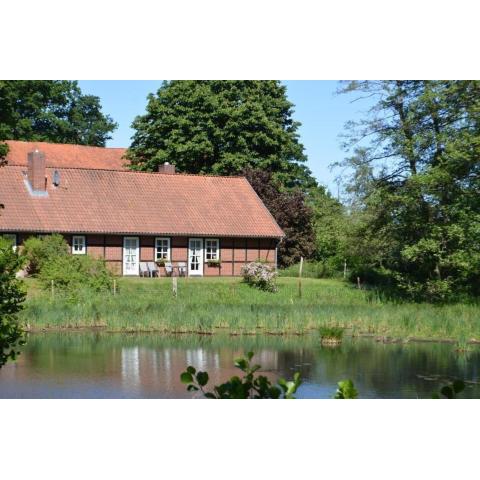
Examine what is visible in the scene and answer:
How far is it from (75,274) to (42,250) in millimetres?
2116

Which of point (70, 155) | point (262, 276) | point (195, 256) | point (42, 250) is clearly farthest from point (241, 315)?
point (70, 155)

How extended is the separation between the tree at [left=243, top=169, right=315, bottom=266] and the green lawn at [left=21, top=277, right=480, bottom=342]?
28.9 feet

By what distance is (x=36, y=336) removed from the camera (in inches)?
671

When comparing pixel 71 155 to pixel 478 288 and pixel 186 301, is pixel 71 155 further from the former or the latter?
pixel 478 288

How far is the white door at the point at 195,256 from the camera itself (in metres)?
27.6

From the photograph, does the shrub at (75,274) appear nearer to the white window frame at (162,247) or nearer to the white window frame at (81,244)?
the white window frame at (81,244)

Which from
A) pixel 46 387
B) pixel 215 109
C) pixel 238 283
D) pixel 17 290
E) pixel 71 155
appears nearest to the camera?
pixel 17 290

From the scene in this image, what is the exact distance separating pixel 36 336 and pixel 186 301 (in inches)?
209

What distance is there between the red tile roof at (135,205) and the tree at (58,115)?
7861 millimetres

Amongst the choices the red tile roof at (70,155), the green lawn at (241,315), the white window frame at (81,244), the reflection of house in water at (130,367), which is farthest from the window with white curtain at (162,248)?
the reflection of house in water at (130,367)

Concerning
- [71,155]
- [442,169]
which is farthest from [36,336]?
[71,155]

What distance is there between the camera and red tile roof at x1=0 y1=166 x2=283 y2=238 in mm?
25844

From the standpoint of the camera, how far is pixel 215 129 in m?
32.5

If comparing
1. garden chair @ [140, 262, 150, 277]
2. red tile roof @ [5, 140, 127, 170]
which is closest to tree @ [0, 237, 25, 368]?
garden chair @ [140, 262, 150, 277]
